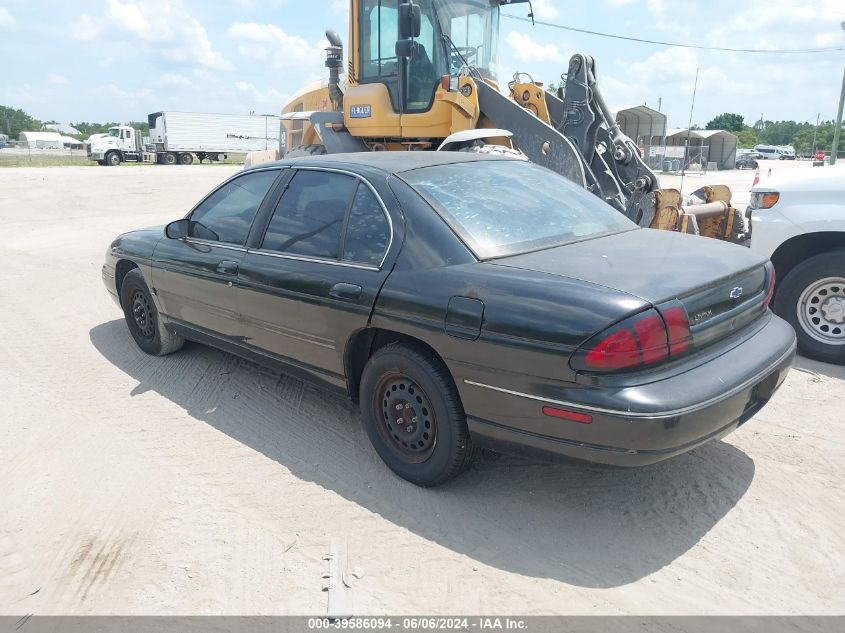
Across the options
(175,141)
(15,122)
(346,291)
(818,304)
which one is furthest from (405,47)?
(15,122)

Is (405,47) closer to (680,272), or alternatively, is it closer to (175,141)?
(680,272)

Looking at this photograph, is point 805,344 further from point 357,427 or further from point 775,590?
point 357,427

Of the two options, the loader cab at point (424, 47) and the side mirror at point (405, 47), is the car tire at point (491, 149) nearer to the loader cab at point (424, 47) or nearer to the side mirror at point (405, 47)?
the loader cab at point (424, 47)

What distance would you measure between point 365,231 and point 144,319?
278cm

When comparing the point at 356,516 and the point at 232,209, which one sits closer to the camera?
the point at 356,516

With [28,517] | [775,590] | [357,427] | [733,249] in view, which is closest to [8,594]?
[28,517]

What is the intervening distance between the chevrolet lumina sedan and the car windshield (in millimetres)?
13

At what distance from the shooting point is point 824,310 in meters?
5.20

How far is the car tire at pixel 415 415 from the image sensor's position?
3150mm

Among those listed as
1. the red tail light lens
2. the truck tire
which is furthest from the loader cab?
the red tail light lens

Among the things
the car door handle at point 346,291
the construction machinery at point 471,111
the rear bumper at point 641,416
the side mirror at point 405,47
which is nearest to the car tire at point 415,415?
the rear bumper at point 641,416

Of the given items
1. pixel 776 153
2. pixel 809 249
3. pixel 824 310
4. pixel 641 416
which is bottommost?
pixel 824 310

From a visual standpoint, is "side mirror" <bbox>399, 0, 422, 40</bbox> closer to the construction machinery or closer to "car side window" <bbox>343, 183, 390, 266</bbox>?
the construction machinery

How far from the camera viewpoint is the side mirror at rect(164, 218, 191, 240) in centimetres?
482
